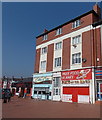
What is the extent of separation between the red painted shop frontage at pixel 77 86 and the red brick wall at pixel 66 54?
43.0 inches

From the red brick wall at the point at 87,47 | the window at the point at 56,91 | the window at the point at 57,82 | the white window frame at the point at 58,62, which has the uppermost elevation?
the red brick wall at the point at 87,47

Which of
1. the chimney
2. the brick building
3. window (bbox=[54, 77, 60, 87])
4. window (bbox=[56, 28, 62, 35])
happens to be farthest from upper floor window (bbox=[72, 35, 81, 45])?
window (bbox=[54, 77, 60, 87])

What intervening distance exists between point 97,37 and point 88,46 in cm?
163

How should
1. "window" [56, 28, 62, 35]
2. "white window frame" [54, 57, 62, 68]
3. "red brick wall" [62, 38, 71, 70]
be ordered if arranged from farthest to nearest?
"window" [56, 28, 62, 35] < "white window frame" [54, 57, 62, 68] < "red brick wall" [62, 38, 71, 70]

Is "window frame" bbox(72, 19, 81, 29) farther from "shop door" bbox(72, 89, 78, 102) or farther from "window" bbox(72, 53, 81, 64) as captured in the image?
"shop door" bbox(72, 89, 78, 102)

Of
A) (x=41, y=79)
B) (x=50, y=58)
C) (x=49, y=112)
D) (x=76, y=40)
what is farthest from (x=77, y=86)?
(x=49, y=112)

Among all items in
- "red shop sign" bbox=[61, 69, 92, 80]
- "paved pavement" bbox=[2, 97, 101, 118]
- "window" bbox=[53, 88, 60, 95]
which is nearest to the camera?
"paved pavement" bbox=[2, 97, 101, 118]

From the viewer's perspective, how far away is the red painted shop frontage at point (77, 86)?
1802 centimetres

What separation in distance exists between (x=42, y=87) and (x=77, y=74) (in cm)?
781

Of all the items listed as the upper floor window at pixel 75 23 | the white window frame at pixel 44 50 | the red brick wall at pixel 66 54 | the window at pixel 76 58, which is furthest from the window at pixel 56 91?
the upper floor window at pixel 75 23

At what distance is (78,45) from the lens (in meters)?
20.8

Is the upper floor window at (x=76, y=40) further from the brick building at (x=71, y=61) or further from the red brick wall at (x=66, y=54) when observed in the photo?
the red brick wall at (x=66, y=54)

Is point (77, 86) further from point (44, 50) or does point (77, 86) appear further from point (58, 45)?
point (44, 50)

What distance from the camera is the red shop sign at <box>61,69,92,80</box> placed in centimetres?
1834
